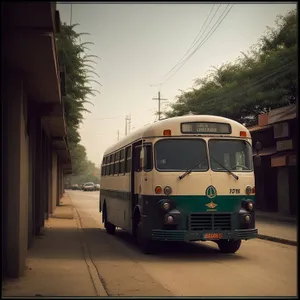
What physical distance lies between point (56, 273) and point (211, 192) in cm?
391

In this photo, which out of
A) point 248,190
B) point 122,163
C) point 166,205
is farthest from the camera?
point 122,163

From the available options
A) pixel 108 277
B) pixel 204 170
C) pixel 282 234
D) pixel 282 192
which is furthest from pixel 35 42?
pixel 282 192

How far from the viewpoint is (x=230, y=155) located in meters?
11.6

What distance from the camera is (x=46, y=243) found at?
46.3 ft

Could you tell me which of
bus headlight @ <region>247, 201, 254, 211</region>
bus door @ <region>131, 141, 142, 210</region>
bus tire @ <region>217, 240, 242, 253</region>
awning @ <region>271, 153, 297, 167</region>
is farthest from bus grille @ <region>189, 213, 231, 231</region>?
awning @ <region>271, 153, 297, 167</region>

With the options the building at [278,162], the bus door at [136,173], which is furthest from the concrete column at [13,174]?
the building at [278,162]

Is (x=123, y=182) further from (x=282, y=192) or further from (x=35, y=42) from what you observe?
(x=282, y=192)

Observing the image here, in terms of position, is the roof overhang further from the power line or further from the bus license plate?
the power line

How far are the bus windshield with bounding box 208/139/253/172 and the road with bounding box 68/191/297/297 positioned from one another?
83.9 inches

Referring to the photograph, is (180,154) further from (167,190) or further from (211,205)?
(211,205)

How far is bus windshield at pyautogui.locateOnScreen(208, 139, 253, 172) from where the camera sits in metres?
11.5

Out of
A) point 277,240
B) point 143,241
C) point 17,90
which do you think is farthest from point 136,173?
point 277,240

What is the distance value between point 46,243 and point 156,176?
4.70m

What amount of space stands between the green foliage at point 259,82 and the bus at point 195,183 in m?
20.0
